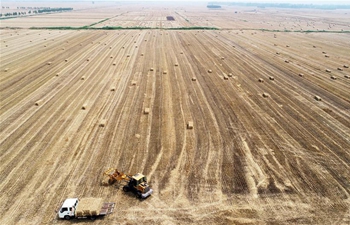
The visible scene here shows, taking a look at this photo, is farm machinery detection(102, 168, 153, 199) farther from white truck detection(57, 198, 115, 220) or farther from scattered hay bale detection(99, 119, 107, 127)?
scattered hay bale detection(99, 119, 107, 127)

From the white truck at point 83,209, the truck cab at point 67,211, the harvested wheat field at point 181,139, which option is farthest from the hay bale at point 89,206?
the harvested wheat field at point 181,139

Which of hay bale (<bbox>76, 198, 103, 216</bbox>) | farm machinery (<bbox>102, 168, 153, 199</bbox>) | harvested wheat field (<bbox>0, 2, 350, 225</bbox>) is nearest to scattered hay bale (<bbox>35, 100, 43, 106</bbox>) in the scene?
harvested wheat field (<bbox>0, 2, 350, 225</bbox>)

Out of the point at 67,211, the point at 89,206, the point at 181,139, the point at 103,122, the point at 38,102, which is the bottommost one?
the point at 67,211

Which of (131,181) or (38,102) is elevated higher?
(38,102)

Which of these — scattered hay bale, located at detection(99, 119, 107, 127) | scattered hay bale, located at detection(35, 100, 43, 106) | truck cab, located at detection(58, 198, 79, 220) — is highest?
scattered hay bale, located at detection(35, 100, 43, 106)

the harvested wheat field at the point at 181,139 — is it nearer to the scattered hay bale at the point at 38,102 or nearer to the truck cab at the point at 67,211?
the truck cab at the point at 67,211

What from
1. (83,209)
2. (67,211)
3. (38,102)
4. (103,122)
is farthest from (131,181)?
(38,102)

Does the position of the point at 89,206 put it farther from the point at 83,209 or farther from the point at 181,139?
the point at 181,139
